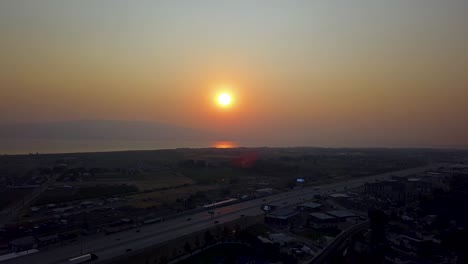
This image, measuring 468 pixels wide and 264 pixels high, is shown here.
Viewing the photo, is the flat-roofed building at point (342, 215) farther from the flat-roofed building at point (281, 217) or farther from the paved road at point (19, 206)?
the paved road at point (19, 206)

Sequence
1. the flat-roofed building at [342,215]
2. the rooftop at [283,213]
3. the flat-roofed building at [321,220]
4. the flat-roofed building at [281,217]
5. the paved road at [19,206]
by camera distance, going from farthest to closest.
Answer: the paved road at [19,206]
the flat-roofed building at [342,215]
the rooftop at [283,213]
the flat-roofed building at [281,217]
the flat-roofed building at [321,220]

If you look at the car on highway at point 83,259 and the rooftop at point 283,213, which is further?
the rooftop at point 283,213

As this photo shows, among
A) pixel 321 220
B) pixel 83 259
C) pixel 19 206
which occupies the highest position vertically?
pixel 19 206

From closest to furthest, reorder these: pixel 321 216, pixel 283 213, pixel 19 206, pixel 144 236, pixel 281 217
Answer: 1. pixel 144 236
2. pixel 281 217
3. pixel 321 216
4. pixel 283 213
5. pixel 19 206

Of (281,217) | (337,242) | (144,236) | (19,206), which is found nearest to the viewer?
(337,242)

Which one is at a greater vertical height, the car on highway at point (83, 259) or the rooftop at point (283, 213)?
the rooftop at point (283, 213)

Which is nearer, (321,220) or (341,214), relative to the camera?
(321,220)

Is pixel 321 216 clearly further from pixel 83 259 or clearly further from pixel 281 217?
pixel 83 259

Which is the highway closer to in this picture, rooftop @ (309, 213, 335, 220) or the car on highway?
the car on highway

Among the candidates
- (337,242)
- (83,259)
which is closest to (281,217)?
(337,242)

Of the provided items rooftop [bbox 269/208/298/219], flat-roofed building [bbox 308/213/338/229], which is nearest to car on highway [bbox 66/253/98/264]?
rooftop [bbox 269/208/298/219]

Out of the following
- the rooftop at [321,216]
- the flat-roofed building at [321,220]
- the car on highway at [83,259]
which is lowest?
the car on highway at [83,259]

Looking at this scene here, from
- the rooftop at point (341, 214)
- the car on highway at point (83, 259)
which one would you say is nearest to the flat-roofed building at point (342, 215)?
the rooftop at point (341, 214)
